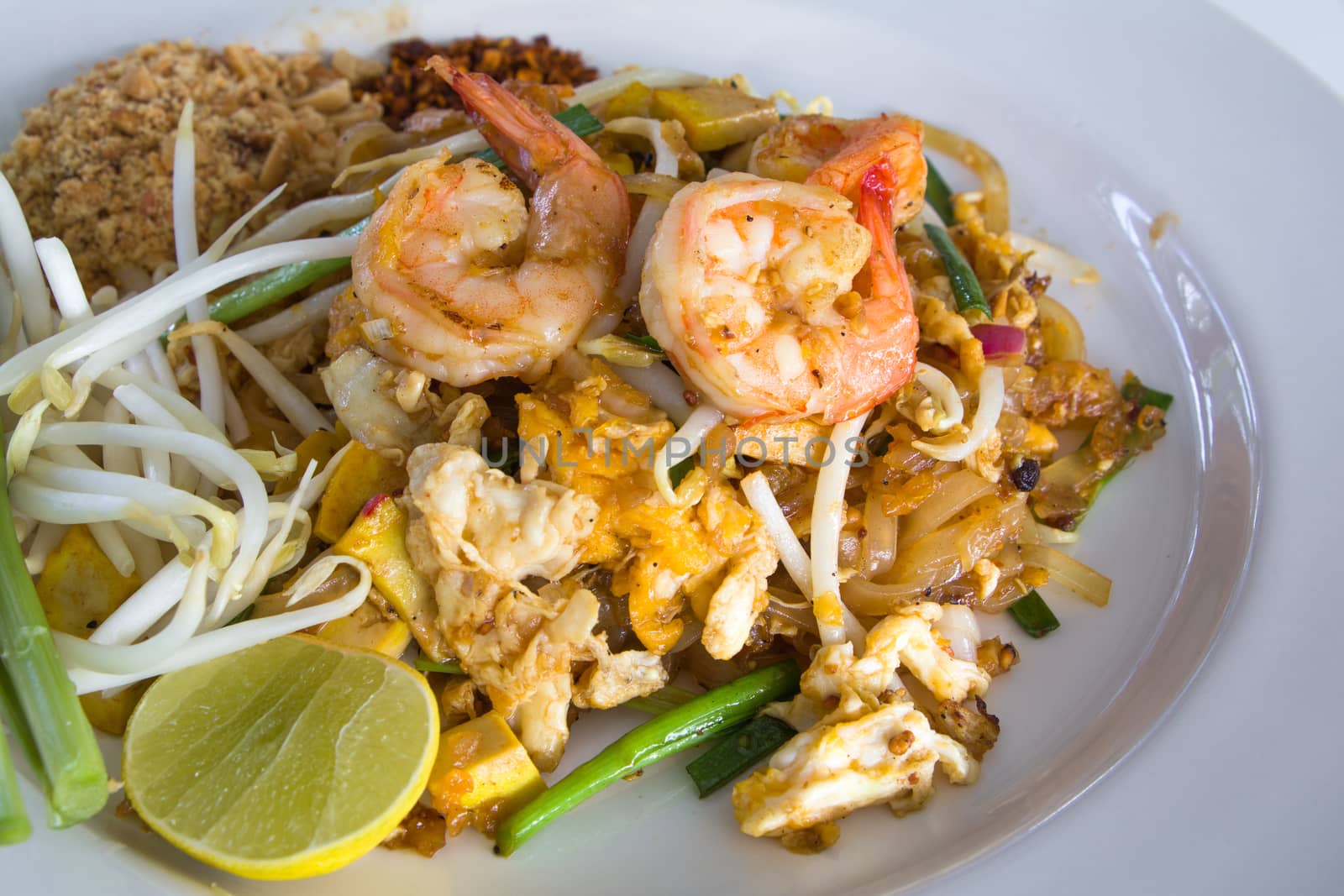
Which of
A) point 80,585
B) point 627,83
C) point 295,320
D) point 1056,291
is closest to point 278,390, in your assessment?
point 295,320

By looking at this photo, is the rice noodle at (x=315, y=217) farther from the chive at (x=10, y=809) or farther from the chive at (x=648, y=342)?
the chive at (x=10, y=809)

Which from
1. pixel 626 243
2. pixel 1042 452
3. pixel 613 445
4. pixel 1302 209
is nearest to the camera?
pixel 613 445

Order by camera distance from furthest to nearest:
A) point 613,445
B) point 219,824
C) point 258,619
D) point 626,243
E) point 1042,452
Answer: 1. point 1042,452
2. point 626,243
3. point 613,445
4. point 258,619
5. point 219,824

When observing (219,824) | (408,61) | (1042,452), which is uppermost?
(1042,452)

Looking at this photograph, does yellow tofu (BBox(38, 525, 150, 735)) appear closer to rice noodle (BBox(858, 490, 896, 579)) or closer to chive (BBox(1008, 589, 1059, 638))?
rice noodle (BBox(858, 490, 896, 579))

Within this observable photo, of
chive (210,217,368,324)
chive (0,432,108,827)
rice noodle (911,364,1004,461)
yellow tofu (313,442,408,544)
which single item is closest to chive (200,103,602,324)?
chive (210,217,368,324)

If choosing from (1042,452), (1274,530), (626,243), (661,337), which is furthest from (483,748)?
(1274,530)

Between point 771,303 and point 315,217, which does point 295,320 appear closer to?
point 315,217

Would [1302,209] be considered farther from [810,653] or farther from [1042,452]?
[810,653]
